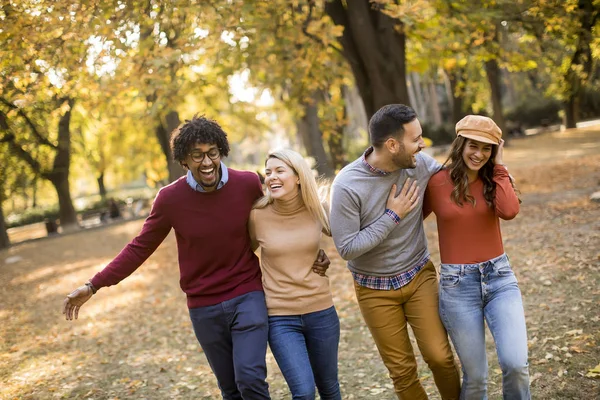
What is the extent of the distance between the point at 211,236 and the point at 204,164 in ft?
1.60

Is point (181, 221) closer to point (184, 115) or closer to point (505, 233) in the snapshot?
point (505, 233)

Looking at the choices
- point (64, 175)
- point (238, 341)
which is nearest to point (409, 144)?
point (238, 341)

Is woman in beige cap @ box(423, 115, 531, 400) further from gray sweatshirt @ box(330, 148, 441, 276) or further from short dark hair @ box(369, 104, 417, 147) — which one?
short dark hair @ box(369, 104, 417, 147)

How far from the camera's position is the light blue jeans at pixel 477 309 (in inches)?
157

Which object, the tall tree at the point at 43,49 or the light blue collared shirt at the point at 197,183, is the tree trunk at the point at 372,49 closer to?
the tall tree at the point at 43,49

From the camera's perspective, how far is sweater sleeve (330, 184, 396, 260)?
414 centimetres

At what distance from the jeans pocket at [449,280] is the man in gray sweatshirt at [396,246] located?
0.61 ft

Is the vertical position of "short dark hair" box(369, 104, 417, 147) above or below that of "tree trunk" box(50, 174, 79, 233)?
above

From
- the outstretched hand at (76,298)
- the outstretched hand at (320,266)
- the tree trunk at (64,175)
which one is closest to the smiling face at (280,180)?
the outstretched hand at (320,266)

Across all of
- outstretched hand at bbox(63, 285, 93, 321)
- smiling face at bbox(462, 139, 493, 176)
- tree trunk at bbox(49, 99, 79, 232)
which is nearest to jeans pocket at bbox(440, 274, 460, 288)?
smiling face at bbox(462, 139, 493, 176)

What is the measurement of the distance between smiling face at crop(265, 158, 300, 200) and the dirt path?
2.54 meters

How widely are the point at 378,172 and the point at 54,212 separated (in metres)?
41.4

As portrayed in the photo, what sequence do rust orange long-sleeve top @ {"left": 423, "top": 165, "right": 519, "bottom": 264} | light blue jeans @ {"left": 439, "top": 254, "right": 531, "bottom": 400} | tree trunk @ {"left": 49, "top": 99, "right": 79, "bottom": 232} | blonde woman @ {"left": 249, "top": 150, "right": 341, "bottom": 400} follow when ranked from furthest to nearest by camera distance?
tree trunk @ {"left": 49, "top": 99, "right": 79, "bottom": 232}, blonde woman @ {"left": 249, "top": 150, "right": 341, "bottom": 400}, rust orange long-sleeve top @ {"left": 423, "top": 165, "right": 519, "bottom": 264}, light blue jeans @ {"left": 439, "top": 254, "right": 531, "bottom": 400}

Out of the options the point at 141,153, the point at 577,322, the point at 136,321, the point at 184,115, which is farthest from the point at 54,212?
the point at 577,322
